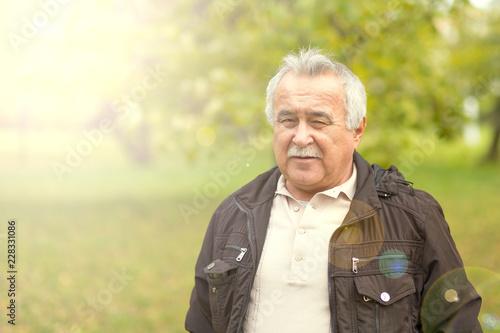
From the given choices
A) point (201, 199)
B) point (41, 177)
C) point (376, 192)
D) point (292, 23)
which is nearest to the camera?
point (376, 192)

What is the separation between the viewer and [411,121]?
6.14 m

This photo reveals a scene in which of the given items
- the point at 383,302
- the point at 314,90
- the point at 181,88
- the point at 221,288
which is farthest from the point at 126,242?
the point at 383,302

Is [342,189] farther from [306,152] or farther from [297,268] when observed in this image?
[297,268]

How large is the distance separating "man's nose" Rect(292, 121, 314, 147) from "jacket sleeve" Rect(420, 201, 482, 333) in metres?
0.64

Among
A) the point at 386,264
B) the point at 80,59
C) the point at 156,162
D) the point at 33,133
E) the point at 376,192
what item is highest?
the point at 33,133

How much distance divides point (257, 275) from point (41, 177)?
67.5 feet

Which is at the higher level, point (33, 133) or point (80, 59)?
point (33, 133)

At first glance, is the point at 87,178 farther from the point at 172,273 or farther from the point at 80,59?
the point at 80,59

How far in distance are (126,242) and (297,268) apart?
9.10 metres

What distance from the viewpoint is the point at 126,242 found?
35.4ft

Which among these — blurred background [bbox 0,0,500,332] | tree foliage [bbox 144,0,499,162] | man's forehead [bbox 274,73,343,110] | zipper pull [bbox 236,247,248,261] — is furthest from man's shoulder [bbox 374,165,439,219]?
tree foliage [bbox 144,0,499,162]

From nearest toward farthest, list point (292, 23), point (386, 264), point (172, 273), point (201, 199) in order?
point (386, 264) → point (292, 23) → point (172, 273) → point (201, 199)

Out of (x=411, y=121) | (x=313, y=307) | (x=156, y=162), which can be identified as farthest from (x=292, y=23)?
(x=156, y=162)

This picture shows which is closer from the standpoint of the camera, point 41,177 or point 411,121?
point 411,121
